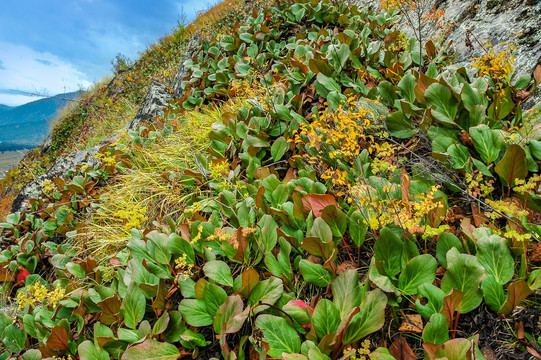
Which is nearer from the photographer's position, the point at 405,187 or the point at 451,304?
the point at 451,304

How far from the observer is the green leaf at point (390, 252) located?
1.74m

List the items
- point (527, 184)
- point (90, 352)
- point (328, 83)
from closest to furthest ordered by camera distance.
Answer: point (527, 184)
point (90, 352)
point (328, 83)

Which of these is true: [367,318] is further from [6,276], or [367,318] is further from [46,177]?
[46,177]

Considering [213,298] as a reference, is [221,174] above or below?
above

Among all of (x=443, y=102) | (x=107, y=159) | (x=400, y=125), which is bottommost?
(x=400, y=125)

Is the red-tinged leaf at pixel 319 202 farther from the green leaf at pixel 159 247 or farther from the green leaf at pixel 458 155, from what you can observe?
the green leaf at pixel 159 247

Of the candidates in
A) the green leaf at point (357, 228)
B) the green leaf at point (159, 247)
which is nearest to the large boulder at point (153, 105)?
the green leaf at point (159, 247)

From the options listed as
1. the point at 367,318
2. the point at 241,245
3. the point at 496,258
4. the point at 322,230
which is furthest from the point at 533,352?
the point at 241,245

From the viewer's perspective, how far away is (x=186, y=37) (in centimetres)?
1175

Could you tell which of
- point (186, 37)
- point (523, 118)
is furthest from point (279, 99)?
point (186, 37)

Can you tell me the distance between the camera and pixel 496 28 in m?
3.05

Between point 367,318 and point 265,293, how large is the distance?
0.66m

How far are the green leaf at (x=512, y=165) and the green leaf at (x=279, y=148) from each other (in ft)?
5.99

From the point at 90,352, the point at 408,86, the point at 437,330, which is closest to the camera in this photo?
the point at 437,330
